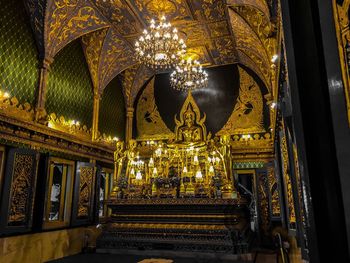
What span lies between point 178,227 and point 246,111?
5709 mm

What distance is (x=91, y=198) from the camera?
841 cm

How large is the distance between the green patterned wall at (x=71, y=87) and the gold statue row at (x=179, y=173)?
1.95 m

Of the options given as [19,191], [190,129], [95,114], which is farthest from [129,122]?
[19,191]

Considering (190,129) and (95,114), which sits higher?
(95,114)

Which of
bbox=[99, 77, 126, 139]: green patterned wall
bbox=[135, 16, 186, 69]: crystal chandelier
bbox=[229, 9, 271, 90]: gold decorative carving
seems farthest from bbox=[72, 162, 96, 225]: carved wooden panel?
bbox=[229, 9, 271, 90]: gold decorative carving

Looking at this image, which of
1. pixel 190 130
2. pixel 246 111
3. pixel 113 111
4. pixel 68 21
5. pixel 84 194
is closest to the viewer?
pixel 68 21

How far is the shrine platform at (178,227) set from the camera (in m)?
5.78

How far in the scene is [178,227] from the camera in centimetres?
620

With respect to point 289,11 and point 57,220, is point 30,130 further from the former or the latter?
point 289,11

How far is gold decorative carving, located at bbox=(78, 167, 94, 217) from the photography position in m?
7.99

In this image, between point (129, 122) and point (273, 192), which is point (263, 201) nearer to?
point (273, 192)

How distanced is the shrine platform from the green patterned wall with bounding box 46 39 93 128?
316cm

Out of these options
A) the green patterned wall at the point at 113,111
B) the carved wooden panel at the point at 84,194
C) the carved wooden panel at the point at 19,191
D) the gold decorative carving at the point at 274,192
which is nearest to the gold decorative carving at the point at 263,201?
the gold decorative carving at the point at 274,192

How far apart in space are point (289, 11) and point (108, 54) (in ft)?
28.2
